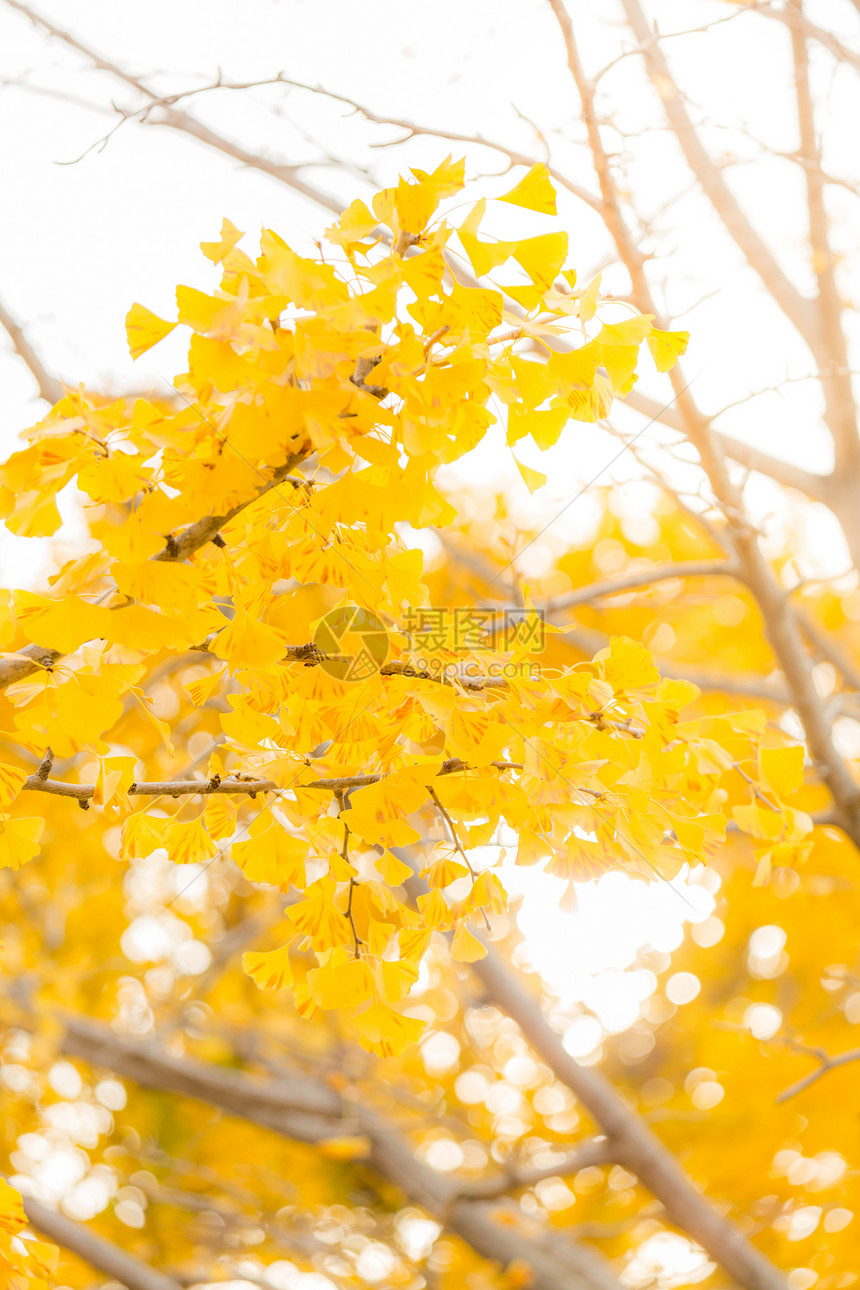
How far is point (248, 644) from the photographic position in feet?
2.79

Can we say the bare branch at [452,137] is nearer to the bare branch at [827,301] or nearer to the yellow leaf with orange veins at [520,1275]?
the bare branch at [827,301]

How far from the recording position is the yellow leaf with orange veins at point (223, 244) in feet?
2.37

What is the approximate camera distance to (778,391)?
159 cm

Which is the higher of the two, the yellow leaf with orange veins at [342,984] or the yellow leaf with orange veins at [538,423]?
the yellow leaf with orange veins at [538,423]

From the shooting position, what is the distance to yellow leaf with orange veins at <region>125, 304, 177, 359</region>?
0.76 metres

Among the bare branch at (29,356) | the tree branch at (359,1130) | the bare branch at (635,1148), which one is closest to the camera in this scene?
the bare branch at (29,356)

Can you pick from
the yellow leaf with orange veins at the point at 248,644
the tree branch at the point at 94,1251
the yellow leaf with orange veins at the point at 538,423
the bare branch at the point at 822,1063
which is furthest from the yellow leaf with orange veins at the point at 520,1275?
the yellow leaf with orange veins at the point at 538,423

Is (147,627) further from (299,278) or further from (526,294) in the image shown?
(526,294)

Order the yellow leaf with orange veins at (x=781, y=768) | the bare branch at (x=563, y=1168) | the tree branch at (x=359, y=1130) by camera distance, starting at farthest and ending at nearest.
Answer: the tree branch at (x=359, y=1130) → the bare branch at (x=563, y=1168) → the yellow leaf with orange veins at (x=781, y=768)

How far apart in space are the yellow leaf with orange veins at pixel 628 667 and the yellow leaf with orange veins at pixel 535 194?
0.46 m

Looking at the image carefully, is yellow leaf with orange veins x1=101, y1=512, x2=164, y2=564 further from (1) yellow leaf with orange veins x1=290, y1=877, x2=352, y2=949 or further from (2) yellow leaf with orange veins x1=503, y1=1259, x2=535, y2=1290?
(2) yellow leaf with orange veins x1=503, y1=1259, x2=535, y2=1290

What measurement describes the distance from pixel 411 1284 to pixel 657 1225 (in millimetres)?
2512

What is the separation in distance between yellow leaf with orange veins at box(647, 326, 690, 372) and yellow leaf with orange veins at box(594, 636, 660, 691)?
0.31 m

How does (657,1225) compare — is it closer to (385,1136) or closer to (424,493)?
(385,1136)
